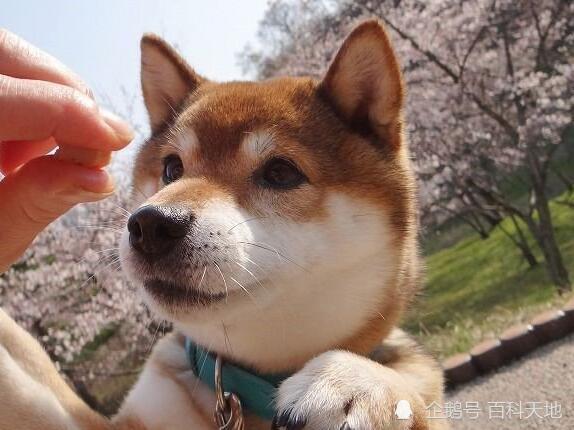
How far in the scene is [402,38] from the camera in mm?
10141

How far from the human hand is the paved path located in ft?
9.55

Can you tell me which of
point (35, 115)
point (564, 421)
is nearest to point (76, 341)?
point (564, 421)

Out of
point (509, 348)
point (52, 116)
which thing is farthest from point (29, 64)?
point (509, 348)

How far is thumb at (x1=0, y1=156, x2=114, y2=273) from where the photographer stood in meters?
1.54

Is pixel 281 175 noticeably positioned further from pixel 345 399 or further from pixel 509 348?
pixel 509 348

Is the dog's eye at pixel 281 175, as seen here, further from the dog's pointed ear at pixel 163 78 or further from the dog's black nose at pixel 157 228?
the dog's pointed ear at pixel 163 78

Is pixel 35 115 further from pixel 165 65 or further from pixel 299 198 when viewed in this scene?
pixel 165 65

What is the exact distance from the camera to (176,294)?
1677 mm

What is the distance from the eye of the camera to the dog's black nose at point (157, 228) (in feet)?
5.24

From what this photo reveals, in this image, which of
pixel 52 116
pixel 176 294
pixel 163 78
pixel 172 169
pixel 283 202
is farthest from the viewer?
pixel 163 78

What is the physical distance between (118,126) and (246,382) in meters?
0.85

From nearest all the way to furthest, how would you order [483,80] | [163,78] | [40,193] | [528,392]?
[40,193]
[163,78]
[528,392]
[483,80]

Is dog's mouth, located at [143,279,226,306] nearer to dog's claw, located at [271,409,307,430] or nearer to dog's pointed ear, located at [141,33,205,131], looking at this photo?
dog's claw, located at [271,409,307,430]

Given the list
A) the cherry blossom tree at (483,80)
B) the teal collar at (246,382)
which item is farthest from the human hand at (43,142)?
the cherry blossom tree at (483,80)
